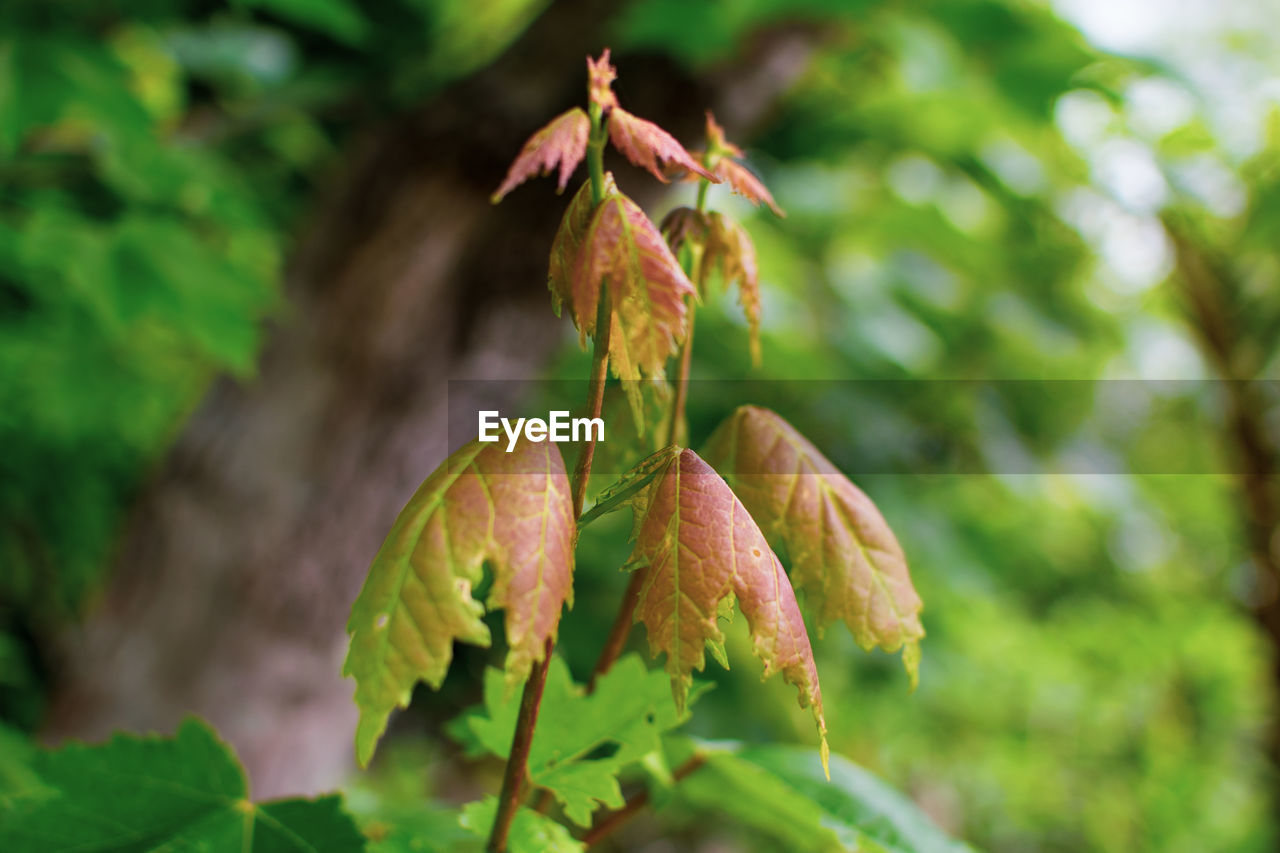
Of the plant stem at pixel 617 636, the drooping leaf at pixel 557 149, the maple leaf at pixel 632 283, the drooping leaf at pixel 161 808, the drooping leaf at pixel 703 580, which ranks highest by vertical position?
the drooping leaf at pixel 557 149

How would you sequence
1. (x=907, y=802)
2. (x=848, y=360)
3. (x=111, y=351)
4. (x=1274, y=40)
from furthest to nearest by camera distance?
(x=1274, y=40)
(x=848, y=360)
(x=111, y=351)
(x=907, y=802)

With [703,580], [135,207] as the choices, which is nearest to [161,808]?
[703,580]

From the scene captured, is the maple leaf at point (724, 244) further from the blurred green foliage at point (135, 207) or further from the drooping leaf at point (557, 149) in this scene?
the blurred green foliage at point (135, 207)

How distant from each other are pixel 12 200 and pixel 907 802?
1.36 m

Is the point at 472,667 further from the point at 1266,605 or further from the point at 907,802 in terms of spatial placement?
the point at 1266,605

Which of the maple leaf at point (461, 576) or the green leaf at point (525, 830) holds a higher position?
the maple leaf at point (461, 576)

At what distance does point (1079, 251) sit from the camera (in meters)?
2.16

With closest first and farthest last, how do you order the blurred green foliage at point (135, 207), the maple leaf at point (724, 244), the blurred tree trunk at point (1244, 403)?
1. the maple leaf at point (724, 244)
2. the blurred green foliage at point (135, 207)
3. the blurred tree trunk at point (1244, 403)

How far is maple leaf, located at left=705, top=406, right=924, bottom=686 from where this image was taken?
329mm

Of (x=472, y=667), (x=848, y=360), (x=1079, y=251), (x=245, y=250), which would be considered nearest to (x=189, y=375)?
(x=245, y=250)

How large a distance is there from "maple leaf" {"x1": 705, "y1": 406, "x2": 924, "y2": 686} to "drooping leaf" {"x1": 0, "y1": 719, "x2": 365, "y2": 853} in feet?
0.69

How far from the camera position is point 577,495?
298 millimetres

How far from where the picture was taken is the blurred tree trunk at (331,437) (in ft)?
3.48

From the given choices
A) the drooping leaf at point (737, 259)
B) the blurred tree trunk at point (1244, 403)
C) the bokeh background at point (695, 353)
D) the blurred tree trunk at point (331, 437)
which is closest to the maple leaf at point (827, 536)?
the drooping leaf at point (737, 259)
